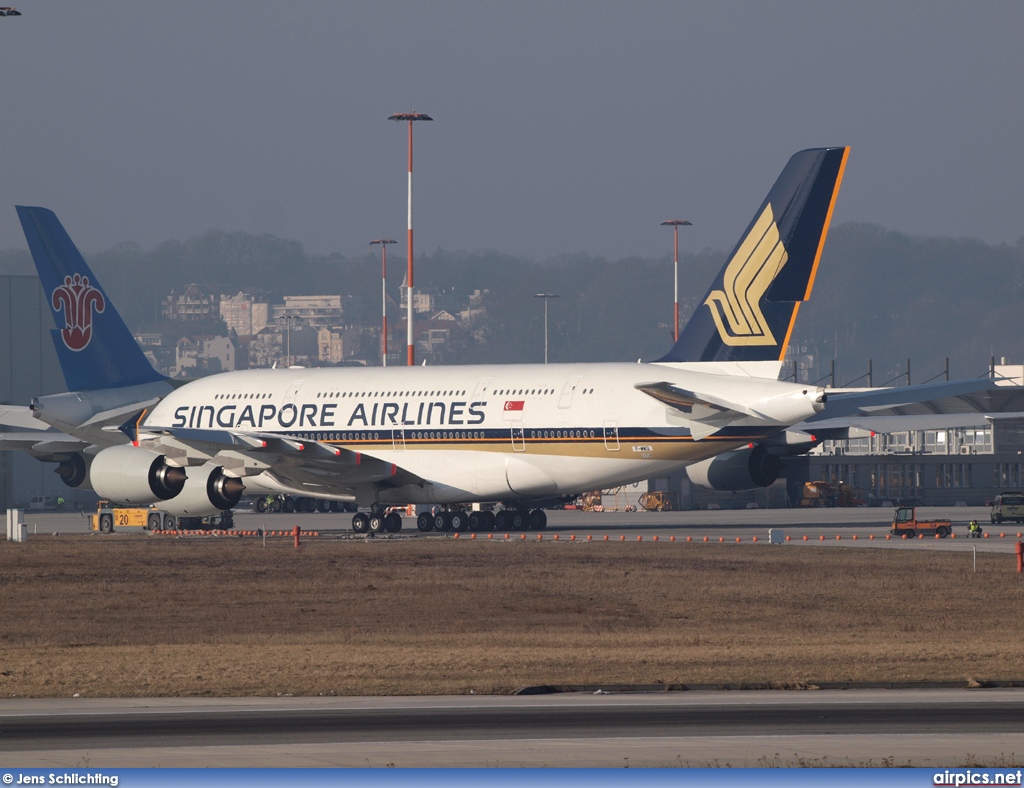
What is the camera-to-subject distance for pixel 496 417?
5144 centimetres

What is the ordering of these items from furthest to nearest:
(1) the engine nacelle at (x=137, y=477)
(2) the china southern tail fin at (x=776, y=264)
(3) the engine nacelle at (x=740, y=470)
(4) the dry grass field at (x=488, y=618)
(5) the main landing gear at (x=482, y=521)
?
(5) the main landing gear at (x=482, y=521), (3) the engine nacelle at (x=740, y=470), (1) the engine nacelle at (x=137, y=477), (2) the china southern tail fin at (x=776, y=264), (4) the dry grass field at (x=488, y=618)

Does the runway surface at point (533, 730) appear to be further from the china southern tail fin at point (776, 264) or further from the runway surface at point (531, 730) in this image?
the china southern tail fin at point (776, 264)

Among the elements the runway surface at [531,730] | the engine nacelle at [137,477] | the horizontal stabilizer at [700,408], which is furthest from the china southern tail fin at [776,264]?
the runway surface at [531,730]

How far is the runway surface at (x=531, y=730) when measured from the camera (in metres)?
15.1

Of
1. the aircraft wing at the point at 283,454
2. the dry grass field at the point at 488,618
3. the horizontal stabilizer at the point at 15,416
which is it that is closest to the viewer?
the dry grass field at the point at 488,618

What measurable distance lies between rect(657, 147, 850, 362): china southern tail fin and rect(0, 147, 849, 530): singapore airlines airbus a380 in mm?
43

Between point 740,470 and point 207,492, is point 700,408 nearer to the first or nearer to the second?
point 740,470

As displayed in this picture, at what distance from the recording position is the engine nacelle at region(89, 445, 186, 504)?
52125 mm

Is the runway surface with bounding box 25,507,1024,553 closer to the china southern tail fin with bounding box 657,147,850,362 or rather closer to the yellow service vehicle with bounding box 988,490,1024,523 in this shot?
the yellow service vehicle with bounding box 988,490,1024,523

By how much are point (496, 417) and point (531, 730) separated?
3432cm

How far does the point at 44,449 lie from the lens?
67.4 metres

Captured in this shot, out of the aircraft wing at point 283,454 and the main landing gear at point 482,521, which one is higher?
the aircraft wing at point 283,454

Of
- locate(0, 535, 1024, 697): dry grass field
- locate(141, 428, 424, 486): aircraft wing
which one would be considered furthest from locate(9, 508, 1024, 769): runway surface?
locate(141, 428, 424, 486): aircraft wing

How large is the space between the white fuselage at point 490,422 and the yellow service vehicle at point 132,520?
6.13 meters
